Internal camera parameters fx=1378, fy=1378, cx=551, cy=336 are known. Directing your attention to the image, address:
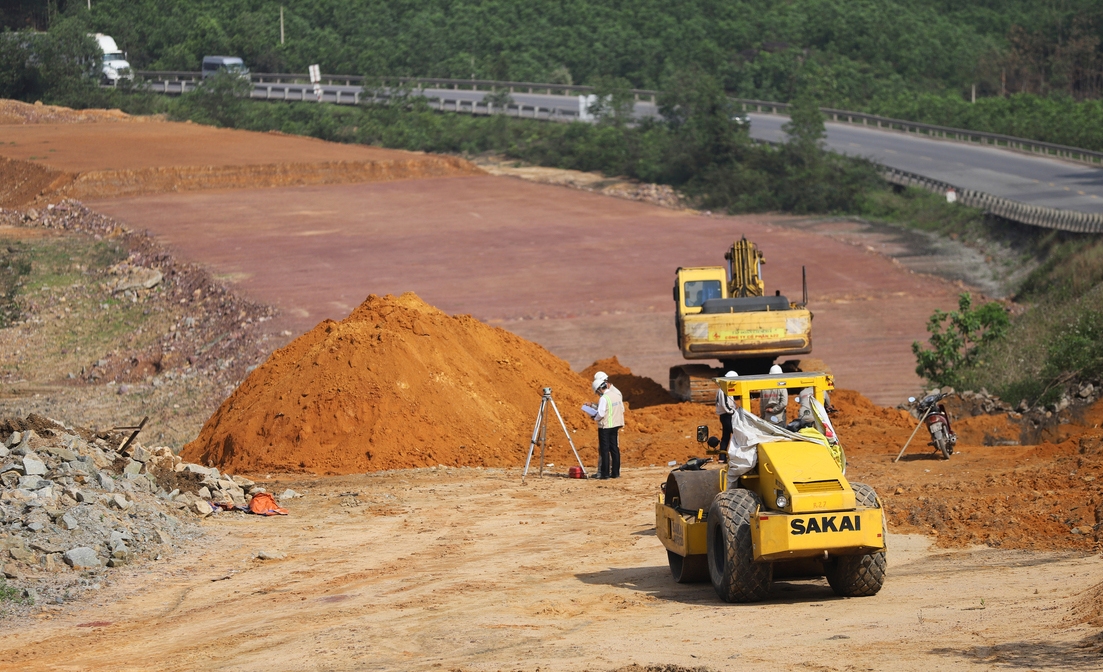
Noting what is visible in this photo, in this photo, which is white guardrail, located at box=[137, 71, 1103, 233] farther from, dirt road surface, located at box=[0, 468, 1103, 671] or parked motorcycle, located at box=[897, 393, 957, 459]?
dirt road surface, located at box=[0, 468, 1103, 671]

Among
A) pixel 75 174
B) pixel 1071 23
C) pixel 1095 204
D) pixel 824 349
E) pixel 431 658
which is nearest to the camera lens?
pixel 431 658

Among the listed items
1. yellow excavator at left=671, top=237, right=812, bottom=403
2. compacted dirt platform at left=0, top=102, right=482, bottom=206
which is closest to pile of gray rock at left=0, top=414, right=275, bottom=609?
yellow excavator at left=671, top=237, right=812, bottom=403

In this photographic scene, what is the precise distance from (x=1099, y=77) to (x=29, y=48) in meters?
56.1

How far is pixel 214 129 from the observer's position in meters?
66.4

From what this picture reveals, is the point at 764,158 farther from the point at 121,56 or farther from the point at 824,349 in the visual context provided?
the point at 121,56

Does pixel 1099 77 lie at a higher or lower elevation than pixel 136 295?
higher

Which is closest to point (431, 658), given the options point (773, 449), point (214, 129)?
point (773, 449)

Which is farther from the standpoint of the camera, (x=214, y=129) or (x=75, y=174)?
(x=214, y=129)

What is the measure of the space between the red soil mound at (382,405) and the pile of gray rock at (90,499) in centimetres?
251

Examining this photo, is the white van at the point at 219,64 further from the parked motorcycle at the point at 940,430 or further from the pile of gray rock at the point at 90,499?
the parked motorcycle at the point at 940,430

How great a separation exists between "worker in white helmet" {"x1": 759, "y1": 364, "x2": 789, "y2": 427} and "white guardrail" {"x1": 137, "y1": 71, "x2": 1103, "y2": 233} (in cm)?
3189

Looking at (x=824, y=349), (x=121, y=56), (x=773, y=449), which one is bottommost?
(x=824, y=349)

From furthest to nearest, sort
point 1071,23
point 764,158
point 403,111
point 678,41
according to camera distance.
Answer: point 678,41 < point 1071,23 < point 403,111 < point 764,158

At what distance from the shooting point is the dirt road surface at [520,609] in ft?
33.0
